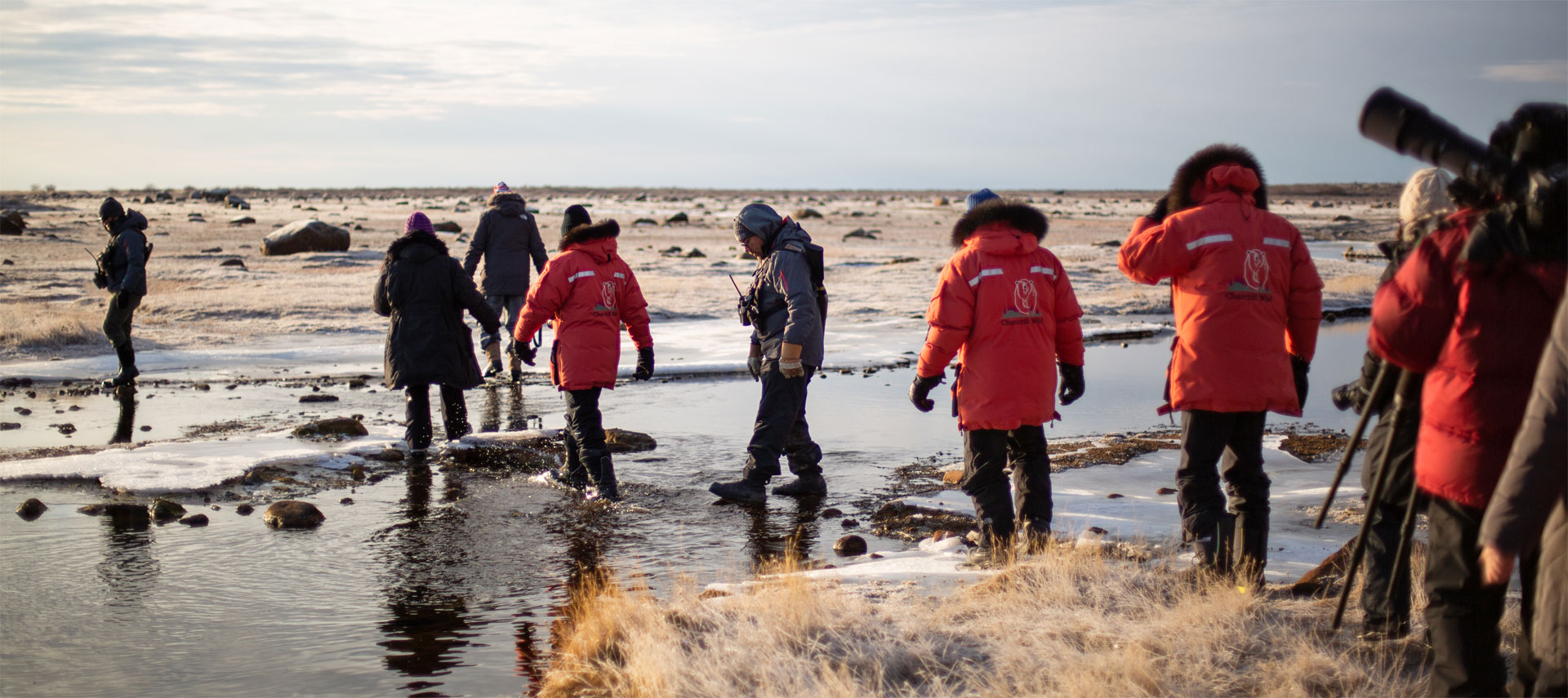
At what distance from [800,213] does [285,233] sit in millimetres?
30356

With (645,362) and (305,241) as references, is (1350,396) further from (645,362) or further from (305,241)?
(305,241)

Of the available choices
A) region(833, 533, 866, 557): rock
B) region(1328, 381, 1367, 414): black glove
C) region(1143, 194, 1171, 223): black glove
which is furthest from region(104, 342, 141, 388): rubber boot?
region(1328, 381, 1367, 414): black glove

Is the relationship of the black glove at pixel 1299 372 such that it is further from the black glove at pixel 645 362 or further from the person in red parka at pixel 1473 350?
the black glove at pixel 645 362

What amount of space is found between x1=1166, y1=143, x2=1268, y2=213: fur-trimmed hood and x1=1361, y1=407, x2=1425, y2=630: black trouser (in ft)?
3.74

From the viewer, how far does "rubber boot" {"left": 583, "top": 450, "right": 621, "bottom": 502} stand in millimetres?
7168

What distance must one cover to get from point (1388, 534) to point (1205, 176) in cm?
160

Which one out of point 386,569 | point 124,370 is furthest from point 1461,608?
point 124,370

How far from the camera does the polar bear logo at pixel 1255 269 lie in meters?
4.62

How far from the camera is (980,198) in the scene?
18.4 feet

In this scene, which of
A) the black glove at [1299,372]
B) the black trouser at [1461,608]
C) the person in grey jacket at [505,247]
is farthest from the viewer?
the person in grey jacket at [505,247]

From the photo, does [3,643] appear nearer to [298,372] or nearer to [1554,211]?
[1554,211]

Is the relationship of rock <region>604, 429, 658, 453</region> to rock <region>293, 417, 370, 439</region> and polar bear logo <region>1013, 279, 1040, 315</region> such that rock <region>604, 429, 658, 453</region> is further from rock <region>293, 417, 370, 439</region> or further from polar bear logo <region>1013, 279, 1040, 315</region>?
polar bear logo <region>1013, 279, 1040, 315</region>

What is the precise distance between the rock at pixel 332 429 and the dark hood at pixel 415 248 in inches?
55.4

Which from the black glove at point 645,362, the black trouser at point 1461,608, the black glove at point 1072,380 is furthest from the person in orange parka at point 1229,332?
the black glove at point 645,362
